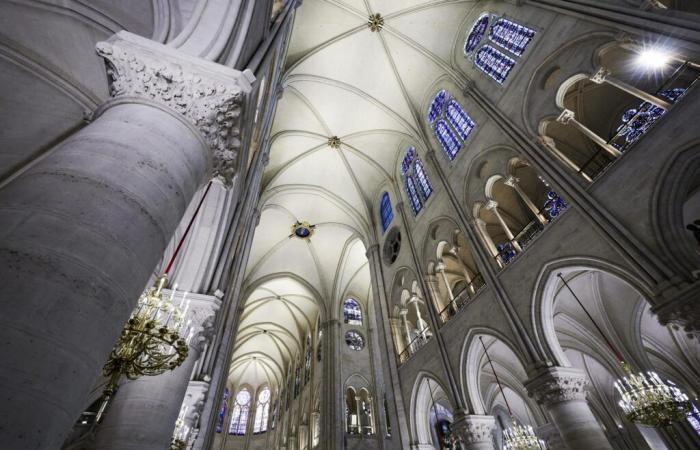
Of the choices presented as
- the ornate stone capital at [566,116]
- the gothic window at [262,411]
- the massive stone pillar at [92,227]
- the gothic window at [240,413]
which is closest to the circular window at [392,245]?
the ornate stone capital at [566,116]

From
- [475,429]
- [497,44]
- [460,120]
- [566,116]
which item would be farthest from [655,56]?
[475,429]

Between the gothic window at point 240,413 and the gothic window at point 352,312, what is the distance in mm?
15561

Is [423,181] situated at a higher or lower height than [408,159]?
lower

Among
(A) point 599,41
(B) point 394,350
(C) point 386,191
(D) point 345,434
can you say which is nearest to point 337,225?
(C) point 386,191

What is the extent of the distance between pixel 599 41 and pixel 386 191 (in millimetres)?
10319

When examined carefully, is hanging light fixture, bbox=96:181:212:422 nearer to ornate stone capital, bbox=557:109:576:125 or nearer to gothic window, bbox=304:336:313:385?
ornate stone capital, bbox=557:109:576:125

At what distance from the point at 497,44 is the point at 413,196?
5.90m

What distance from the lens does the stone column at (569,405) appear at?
18.7 feet

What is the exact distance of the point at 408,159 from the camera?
50.1ft

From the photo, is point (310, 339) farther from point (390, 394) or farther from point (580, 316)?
point (580, 316)

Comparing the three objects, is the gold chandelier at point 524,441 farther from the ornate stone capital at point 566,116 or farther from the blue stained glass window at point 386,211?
the blue stained glass window at point 386,211

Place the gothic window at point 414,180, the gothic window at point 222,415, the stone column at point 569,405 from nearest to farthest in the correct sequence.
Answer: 1. the stone column at point 569,405
2. the gothic window at point 414,180
3. the gothic window at point 222,415

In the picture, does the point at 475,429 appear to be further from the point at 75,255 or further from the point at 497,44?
the point at 497,44

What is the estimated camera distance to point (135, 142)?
215 cm
